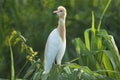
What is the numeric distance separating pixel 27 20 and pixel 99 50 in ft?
6.61

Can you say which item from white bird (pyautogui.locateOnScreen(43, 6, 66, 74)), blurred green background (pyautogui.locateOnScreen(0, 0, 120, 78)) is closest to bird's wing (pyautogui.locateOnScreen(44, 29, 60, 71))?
white bird (pyautogui.locateOnScreen(43, 6, 66, 74))

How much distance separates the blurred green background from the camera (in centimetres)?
535

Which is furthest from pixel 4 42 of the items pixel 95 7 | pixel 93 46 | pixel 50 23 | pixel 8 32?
pixel 93 46

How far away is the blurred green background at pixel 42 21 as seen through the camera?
5348mm

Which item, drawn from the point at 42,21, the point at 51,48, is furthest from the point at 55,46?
the point at 42,21

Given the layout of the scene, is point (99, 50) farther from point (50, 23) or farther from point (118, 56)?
point (50, 23)

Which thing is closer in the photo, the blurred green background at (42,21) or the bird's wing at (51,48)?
the bird's wing at (51,48)

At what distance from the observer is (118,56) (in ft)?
11.6

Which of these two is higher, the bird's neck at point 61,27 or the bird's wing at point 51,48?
the bird's neck at point 61,27

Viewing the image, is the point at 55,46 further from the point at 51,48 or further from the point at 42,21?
the point at 42,21

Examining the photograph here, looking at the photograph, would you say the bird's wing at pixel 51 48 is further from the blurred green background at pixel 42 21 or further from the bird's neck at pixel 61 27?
the blurred green background at pixel 42 21

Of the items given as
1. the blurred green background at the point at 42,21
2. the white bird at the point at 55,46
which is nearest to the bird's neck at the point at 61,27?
the white bird at the point at 55,46

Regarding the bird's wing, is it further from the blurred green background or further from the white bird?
the blurred green background

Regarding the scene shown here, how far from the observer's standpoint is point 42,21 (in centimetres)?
551
